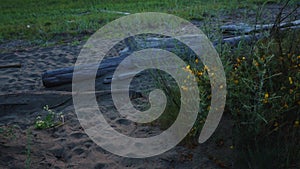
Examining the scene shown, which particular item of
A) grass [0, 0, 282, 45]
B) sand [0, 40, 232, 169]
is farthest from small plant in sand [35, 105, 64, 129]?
grass [0, 0, 282, 45]

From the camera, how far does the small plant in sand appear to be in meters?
3.81

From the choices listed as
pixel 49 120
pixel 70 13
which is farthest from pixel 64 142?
pixel 70 13

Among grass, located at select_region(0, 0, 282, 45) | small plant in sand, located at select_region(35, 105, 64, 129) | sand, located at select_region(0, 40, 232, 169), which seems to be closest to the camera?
sand, located at select_region(0, 40, 232, 169)

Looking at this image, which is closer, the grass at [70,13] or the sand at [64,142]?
the sand at [64,142]

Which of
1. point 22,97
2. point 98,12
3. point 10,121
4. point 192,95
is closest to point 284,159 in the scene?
point 192,95

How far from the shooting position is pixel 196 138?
3416 millimetres

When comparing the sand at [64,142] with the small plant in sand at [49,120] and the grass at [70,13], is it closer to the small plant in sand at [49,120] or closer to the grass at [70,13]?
the small plant in sand at [49,120]

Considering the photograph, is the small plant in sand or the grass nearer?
the small plant in sand

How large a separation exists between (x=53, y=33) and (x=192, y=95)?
232 inches

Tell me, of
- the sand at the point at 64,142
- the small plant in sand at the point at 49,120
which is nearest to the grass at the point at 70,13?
the sand at the point at 64,142

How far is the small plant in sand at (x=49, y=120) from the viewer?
12.5ft

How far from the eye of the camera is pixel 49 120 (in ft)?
12.9

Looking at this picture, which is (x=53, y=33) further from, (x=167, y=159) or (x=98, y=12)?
(x=167, y=159)

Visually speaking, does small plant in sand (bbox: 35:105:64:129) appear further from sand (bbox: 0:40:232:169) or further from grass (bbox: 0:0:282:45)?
grass (bbox: 0:0:282:45)
